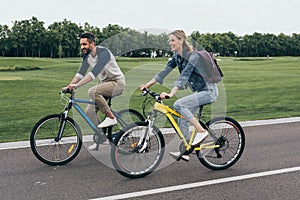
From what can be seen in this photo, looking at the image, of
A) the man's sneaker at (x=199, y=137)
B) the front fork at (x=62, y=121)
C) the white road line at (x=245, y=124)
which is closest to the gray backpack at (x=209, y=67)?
the man's sneaker at (x=199, y=137)

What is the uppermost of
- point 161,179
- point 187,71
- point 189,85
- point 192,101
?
point 187,71

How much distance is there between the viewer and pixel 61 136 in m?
6.23

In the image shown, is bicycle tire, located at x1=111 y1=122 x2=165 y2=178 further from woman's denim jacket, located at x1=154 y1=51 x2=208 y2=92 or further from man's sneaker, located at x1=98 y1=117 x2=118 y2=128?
man's sneaker, located at x1=98 y1=117 x2=118 y2=128

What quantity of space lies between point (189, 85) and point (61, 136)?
2119mm

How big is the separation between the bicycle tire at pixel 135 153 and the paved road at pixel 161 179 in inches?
5.7

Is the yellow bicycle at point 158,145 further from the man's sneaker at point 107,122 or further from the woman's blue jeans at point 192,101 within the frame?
the man's sneaker at point 107,122

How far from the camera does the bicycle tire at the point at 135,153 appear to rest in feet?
18.0

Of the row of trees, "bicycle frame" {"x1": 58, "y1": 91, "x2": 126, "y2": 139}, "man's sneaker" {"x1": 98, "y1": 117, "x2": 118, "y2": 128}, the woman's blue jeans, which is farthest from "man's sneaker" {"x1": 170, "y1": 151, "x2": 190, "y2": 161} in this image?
the row of trees

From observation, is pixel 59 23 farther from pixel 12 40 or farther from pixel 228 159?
pixel 228 159

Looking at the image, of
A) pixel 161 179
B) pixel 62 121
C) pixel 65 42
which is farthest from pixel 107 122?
pixel 65 42

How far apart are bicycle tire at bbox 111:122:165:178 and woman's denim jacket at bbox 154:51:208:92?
0.78 meters

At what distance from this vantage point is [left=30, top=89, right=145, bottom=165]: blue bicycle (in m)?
6.14

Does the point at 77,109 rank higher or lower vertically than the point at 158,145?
higher

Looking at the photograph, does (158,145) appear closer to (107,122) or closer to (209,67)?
(107,122)
